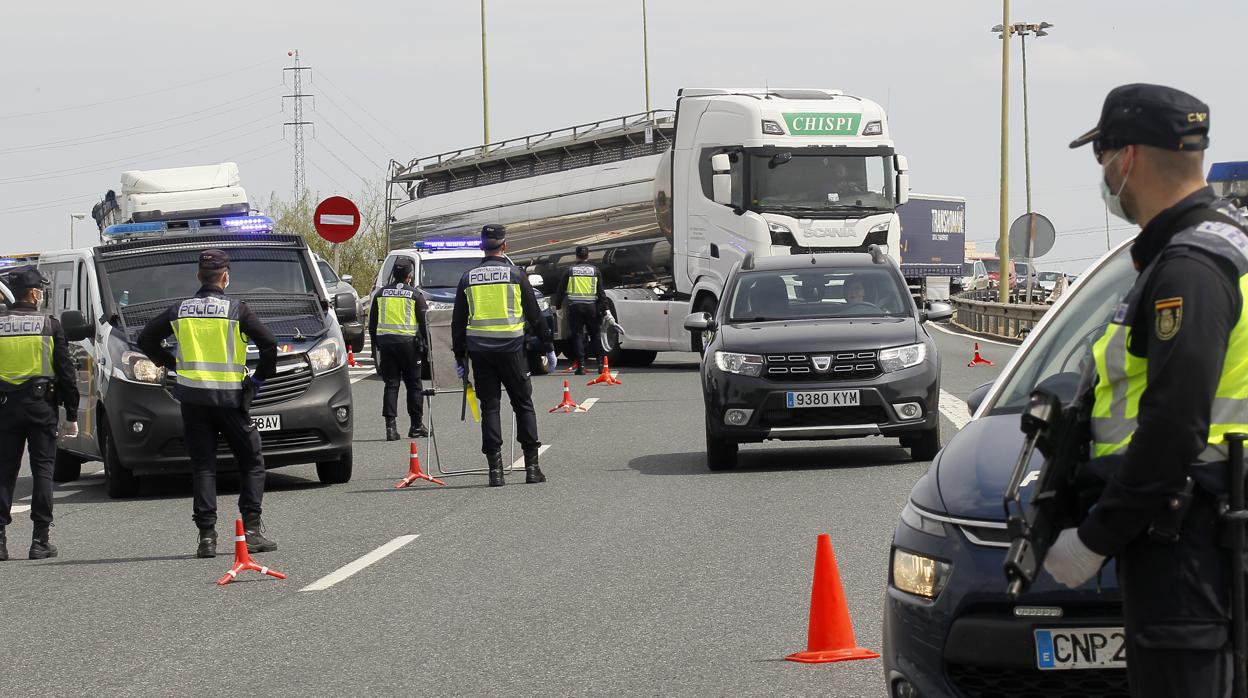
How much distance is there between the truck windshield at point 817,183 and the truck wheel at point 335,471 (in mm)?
12343

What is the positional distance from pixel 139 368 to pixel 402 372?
527 cm

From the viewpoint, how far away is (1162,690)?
362cm

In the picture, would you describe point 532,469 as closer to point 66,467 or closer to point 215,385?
point 215,385

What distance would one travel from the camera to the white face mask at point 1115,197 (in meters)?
3.72

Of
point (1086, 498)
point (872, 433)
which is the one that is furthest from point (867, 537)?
point (1086, 498)

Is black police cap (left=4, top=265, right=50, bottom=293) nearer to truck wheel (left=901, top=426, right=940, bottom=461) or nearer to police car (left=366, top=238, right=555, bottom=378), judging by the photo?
truck wheel (left=901, top=426, right=940, bottom=461)

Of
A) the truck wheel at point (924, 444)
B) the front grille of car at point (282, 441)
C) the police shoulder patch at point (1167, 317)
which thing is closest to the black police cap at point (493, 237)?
the front grille of car at point (282, 441)

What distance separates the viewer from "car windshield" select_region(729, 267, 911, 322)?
599 inches

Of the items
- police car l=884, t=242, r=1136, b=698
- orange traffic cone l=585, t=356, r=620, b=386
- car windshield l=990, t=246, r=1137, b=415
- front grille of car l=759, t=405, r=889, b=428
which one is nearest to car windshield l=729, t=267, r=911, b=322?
front grille of car l=759, t=405, r=889, b=428

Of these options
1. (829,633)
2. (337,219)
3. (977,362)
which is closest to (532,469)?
(829,633)

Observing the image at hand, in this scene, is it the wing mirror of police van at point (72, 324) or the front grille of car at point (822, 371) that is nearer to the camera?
the wing mirror of police van at point (72, 324)

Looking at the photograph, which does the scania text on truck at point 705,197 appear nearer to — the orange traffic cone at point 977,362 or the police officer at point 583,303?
the police officer at point 583,303

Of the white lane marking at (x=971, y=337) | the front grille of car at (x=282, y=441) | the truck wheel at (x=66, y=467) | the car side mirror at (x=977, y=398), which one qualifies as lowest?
the white lane marking at (x=971, y=337)

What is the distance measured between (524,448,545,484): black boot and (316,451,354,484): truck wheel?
1.58 m
